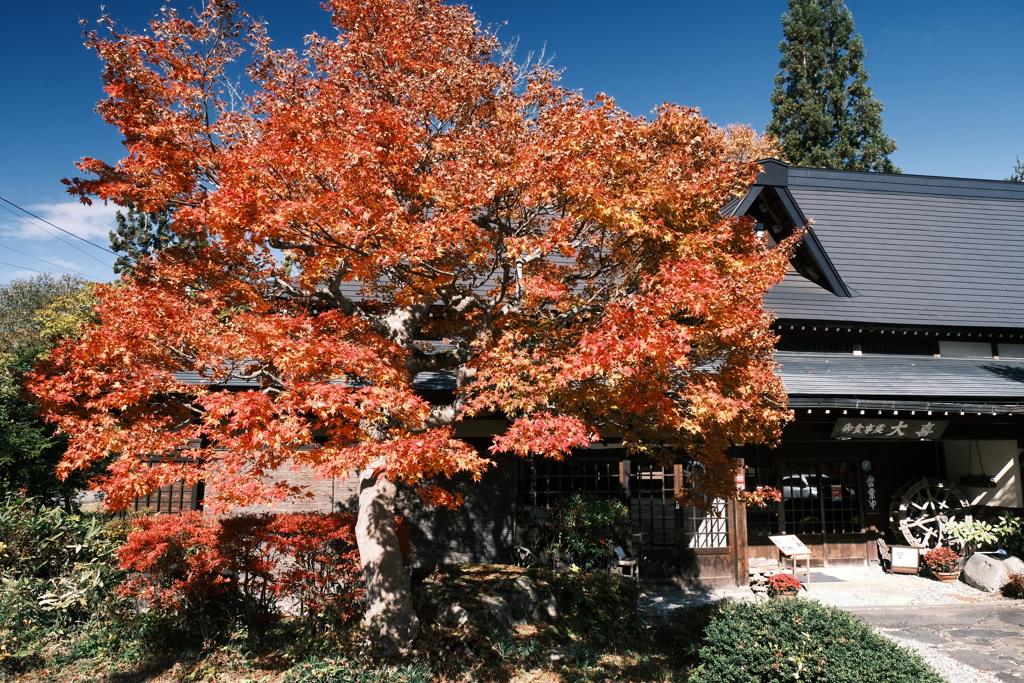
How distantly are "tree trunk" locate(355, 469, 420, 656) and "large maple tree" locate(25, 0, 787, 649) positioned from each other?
0.09ft

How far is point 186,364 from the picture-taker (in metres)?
7.41

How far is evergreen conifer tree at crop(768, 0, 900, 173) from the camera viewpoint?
30047 mm

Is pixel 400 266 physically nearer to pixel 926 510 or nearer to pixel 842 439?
pixel 842 439

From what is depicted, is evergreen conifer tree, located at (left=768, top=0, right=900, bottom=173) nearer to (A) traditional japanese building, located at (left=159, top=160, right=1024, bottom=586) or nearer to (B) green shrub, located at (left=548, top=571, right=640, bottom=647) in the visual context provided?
(A) traditional japanese building, located at (left=159, top=160, right=1024, bottom=586)

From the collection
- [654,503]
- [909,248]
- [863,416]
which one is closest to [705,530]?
[654,503]

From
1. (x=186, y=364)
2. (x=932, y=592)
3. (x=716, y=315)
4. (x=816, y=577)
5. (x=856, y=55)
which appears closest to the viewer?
(x=716, y=315)

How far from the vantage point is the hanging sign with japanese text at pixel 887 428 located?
11.5m

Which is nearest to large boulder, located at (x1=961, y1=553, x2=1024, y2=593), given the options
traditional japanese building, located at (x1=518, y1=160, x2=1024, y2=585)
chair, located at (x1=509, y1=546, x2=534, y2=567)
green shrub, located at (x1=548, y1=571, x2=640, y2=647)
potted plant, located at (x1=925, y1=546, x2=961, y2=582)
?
potted plant, located at (x1=925, y1=546, x2=961, y2=582)

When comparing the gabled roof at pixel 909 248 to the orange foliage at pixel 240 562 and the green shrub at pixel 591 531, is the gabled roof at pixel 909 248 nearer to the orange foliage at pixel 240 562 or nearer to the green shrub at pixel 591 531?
the green shrub at pixel 591 531

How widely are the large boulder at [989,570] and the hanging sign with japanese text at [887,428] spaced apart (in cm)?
241

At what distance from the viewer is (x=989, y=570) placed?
1117cm

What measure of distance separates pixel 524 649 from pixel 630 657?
4.64ft

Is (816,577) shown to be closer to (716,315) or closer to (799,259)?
(799,259)

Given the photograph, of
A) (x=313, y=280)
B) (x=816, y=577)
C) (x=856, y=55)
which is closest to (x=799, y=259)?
(x=816, y=577)
